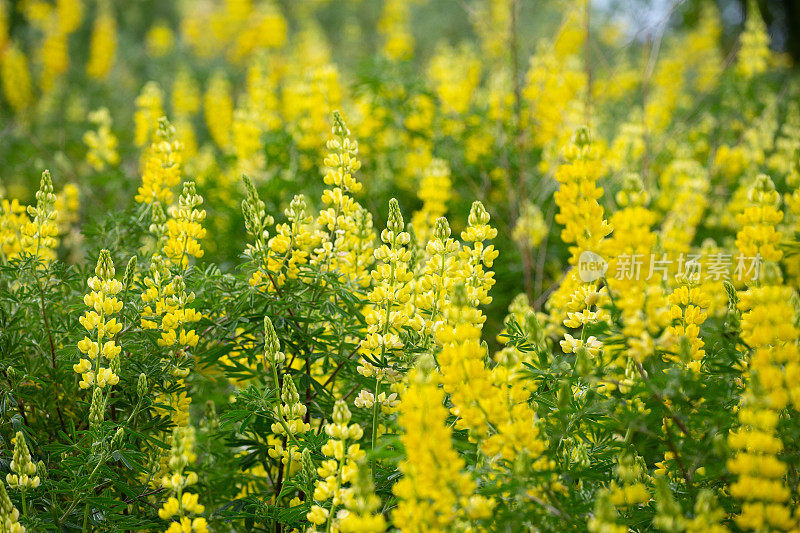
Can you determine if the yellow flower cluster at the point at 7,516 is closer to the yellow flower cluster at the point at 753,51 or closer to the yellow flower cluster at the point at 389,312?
the yellow flower cluster at the point at 389,312

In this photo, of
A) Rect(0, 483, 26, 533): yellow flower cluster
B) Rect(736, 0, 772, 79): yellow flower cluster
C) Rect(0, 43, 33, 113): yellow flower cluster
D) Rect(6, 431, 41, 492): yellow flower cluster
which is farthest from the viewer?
Rect(0, 43, 33, 113): yellow flower cluster

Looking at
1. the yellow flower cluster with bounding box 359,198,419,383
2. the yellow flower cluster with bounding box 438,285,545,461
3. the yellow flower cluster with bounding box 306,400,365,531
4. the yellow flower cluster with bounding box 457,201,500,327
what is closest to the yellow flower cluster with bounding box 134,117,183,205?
the yellow flower cluster with bounding box 359,198,419,383

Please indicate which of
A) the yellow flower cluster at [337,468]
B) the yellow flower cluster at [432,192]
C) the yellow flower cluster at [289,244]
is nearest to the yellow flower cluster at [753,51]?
the yellow flower cluster at [432,192]

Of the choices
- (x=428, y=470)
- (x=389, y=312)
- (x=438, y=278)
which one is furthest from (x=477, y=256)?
(x=428, y=470)

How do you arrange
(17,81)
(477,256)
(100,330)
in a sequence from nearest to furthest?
(100,330)
(477,256)
(17,81)

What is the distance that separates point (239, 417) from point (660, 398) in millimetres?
1283

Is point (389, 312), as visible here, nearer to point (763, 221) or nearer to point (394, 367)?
point (394, 367)

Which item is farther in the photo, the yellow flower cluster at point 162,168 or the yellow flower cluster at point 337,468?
the yellow flower cluster at point 162,168

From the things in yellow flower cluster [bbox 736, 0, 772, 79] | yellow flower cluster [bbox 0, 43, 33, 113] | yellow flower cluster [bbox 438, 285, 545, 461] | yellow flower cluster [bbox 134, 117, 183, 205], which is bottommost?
yellow flower cluster [bbox 438, 285, 545, 461]

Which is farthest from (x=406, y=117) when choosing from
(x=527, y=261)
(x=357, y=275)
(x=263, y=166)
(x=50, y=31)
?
(x=50, y=31)

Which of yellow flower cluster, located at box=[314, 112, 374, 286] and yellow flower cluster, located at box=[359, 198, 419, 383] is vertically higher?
yellow flower cluster, located at box=[314, 112, 374, 286]

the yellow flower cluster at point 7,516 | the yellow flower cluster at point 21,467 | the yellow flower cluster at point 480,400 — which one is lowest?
the yellow flower cluster at point 7,516

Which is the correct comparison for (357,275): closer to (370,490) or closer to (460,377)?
(460,377)

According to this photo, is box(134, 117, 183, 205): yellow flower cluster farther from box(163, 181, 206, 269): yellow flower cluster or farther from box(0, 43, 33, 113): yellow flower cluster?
box(0, 43, 33, 113): yellow flower cluster
